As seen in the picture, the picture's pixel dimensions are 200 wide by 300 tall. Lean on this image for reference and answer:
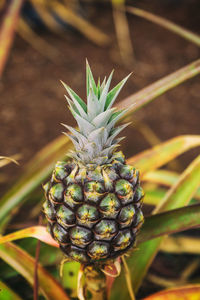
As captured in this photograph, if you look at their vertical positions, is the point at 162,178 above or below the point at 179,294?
above

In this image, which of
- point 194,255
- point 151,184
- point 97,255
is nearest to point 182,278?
point 194,255

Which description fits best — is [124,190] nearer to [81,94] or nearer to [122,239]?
[122,239]

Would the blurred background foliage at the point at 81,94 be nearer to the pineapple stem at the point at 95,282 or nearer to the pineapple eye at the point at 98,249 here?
the pineapple stem at the point at 95,282

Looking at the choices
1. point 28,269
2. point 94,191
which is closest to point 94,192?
point 94,191

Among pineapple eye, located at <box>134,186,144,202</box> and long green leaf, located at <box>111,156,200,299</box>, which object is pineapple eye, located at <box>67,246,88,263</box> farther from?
long green leaf, located at <box>111,156,200,299</box>

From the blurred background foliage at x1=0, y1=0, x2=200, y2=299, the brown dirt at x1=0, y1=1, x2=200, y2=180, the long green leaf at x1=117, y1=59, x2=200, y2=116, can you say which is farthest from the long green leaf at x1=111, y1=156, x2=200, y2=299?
the brown dirt at x1=0, y1=1, x2=200, y2=180

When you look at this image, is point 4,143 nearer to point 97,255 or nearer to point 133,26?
point 97,255
